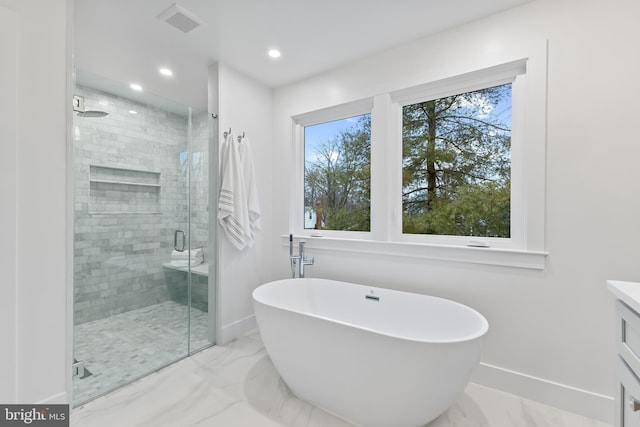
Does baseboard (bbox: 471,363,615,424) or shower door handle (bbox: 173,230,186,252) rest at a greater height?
shower door handle (bbox: 173,230,186,252)

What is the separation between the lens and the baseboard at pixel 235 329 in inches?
97.1

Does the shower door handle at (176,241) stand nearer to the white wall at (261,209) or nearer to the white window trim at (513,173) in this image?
the white wall at (261,209)

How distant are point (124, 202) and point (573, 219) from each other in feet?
9.88

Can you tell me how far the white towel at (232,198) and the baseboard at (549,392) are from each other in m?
2.06

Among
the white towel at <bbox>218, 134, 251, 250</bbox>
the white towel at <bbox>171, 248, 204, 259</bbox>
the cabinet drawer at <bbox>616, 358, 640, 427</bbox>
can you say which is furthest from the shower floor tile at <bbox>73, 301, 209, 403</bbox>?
the cabinet drawer at <bbox>616, 358, 640, 427</bbox>

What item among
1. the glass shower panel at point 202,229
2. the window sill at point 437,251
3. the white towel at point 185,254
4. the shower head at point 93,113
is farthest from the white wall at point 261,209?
the shower head at point 93,113

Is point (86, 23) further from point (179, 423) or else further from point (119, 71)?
point (179, 423)

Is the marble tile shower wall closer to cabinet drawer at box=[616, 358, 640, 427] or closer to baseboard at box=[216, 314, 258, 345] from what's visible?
baseboard at box=[216, 314, 258, 345]

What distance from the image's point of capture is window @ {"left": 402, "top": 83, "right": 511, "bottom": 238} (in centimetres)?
196

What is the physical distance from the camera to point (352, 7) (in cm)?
179

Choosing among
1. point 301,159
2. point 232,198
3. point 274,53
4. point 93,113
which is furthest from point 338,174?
point 93,113

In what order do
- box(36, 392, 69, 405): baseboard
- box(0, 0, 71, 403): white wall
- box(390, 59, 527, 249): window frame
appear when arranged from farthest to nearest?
box(390, 59, 527, 249): window frame
box(36, 392, 69, 405): baseboard
box(0, 0, 71, 403): white wall

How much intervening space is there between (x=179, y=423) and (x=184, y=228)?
4.75 ft

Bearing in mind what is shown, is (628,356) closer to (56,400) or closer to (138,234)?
(56,400)
